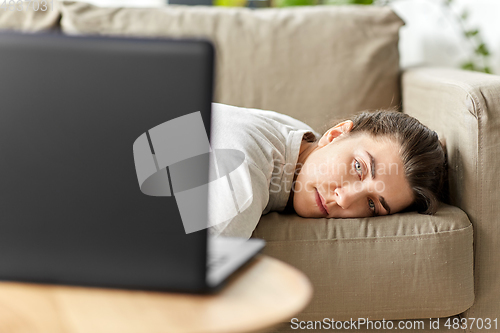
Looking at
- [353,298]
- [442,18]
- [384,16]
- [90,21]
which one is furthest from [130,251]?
[442,18]

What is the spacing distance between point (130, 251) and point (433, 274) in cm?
77

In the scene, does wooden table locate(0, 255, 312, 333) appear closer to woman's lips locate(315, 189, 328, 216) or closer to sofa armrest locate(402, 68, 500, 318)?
woman's lips locate(315, 189, 328, 216)

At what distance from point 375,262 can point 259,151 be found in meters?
0.33

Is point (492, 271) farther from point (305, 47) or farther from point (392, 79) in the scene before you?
point (305, 47)

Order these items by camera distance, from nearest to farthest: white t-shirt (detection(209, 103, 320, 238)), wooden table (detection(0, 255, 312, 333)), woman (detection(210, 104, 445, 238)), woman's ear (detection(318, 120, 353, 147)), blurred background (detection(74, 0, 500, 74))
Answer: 1. wooden table (detection(0, 255, 312, 333))
2. white t-shirt (detection(209, 103, 320, 238))
3. woman (detection(210, 104, 445, 238))
4. woman's ear (detection(318, 120, 353, 147))
5. blurred background (detection(74, 0, 500, 74))

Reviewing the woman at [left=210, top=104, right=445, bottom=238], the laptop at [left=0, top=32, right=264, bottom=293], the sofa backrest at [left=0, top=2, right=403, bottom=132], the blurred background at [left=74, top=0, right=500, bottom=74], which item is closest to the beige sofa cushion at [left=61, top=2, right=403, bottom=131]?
the sofa backrest at [left=0, top=2, right=403, bottom=132]

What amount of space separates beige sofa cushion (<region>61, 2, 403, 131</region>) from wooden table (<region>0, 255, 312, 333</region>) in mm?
1150

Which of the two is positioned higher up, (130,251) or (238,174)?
(130,251)

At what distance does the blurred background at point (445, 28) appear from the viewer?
212cm

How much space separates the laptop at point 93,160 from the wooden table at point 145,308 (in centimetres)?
1

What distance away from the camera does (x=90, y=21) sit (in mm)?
1560

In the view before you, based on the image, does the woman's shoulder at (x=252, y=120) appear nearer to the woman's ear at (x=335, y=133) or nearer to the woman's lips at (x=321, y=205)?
the woman's ear at (x=335, y=133)

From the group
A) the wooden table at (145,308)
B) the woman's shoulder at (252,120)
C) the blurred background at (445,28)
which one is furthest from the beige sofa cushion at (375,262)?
the blurred background at (445,28)

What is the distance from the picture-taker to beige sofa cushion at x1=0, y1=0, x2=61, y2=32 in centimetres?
154
